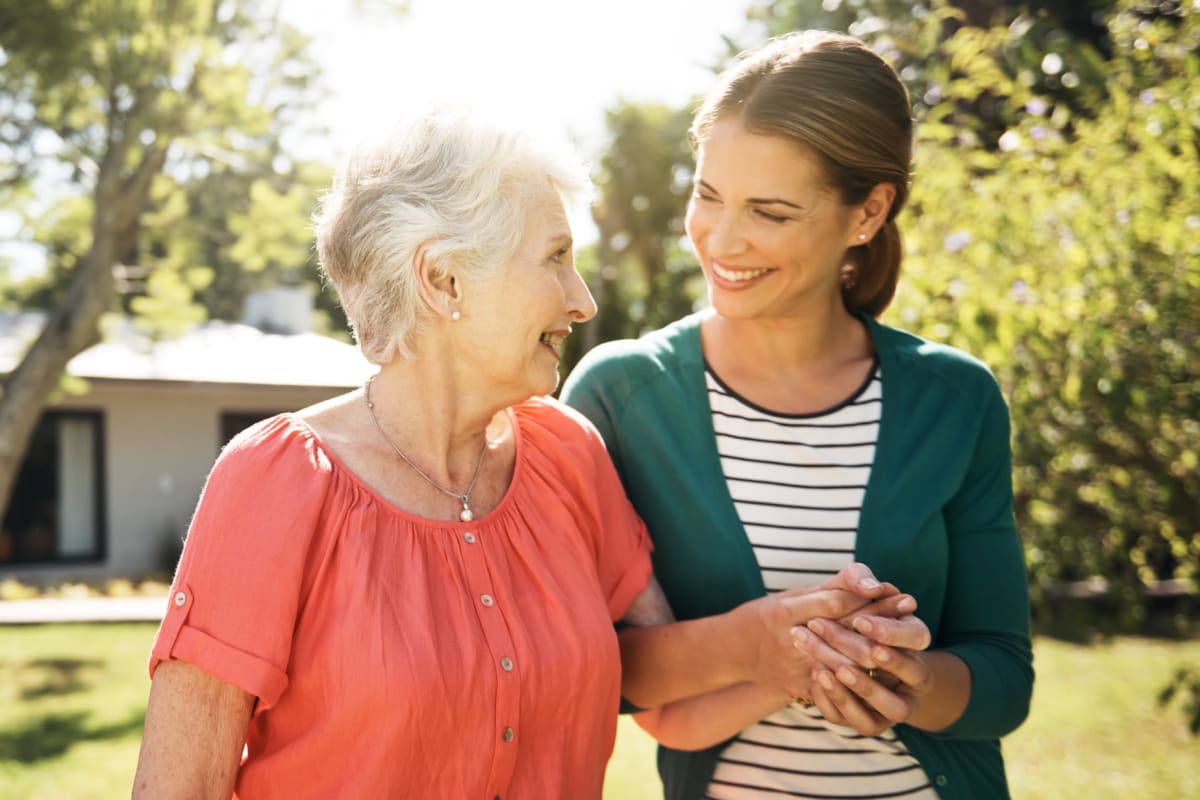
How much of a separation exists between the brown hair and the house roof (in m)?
14.5

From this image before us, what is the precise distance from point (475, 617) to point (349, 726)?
0.29 m

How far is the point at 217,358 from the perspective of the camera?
18.9 m

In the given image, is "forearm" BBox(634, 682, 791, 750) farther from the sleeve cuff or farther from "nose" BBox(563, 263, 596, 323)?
the sleeve cuff

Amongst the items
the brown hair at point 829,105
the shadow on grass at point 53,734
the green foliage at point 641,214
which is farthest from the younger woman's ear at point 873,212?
the green foliage at point 641,214

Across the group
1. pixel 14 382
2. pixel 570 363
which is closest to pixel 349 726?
pixel 14 382

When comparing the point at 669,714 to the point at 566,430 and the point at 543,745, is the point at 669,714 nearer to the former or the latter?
the point at 543,745

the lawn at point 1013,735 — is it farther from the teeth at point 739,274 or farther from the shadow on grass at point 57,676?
the teeth at point 739,274

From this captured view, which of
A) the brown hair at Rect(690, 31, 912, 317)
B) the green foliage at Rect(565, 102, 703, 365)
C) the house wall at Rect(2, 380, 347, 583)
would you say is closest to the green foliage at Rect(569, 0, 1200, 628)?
the brown hair at Rect(690, 31, 912, 317)

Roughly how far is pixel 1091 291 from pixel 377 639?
3293mm

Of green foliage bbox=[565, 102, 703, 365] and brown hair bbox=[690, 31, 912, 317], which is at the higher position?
brown hair bbox=[690, 31, 912, 317]

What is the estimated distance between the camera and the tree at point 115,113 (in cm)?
1134

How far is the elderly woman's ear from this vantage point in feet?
6.97

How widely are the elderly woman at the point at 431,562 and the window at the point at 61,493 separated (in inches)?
686

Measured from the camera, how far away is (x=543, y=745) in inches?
82.9
